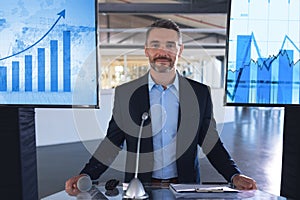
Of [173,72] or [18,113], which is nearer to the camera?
[173,72]

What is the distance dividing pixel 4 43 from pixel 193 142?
1.33m

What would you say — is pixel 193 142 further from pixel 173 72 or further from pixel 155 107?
pixel 173 72

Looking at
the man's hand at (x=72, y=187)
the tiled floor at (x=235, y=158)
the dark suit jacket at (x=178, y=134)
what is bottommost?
the tiled floor at (x=235, y=158)

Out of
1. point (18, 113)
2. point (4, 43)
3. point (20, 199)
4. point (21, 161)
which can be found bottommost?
point (20, 199)

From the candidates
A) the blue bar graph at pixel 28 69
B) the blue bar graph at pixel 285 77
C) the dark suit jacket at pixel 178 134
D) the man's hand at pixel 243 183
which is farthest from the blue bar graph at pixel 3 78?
the blue bar graph at pixel 285 77

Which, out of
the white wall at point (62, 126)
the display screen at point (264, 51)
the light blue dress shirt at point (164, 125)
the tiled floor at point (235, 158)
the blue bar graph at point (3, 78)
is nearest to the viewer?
the light blue dress shirt at point (164, 125)

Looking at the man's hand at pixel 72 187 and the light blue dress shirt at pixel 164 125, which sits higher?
the light blue dress shirt at pixel 164 125

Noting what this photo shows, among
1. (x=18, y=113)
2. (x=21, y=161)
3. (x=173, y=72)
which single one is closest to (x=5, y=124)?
(x=18, y=113)

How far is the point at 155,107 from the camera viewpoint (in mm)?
1874

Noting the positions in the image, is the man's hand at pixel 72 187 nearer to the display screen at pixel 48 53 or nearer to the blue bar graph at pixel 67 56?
the display screen at pixel 48 53

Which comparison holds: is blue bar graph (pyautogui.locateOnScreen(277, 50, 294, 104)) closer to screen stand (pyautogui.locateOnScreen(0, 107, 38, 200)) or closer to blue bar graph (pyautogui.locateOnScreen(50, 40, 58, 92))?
blue bar graph (pyautogui.locateOnScreen(50, 40, 58, 92))

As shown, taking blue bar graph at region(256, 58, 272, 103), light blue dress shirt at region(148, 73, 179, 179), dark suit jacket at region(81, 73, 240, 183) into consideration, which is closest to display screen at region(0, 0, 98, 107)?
dark suit jacket at region(81, 73, 240, 183)

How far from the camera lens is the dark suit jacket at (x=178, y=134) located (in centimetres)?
185

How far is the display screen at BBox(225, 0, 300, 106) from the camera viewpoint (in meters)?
2.03
